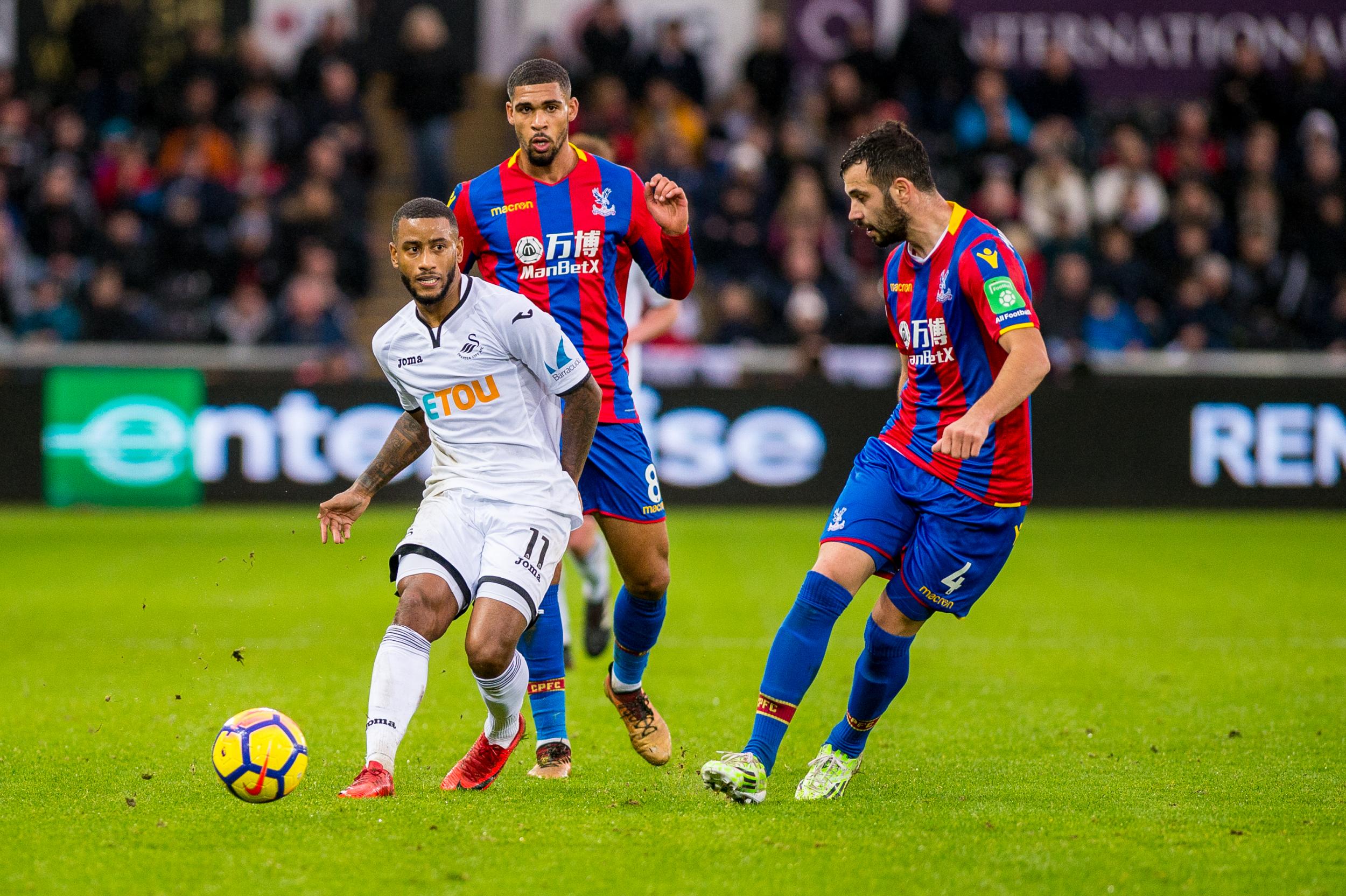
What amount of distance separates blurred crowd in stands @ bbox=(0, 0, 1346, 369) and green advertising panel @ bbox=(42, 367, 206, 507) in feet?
3.49

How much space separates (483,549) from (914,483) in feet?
4.84

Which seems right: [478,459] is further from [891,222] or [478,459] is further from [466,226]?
[891,222]

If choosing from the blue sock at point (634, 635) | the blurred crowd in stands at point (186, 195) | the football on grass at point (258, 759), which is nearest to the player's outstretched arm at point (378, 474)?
the football on grass at point (258, 759)

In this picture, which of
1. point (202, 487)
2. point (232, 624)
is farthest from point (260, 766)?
point (202, 487)

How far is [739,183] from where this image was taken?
1602 cm

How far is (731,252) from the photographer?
1588 cm

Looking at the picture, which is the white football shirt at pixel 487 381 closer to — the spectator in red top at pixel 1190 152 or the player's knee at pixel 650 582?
the player's knee at pixel 650 582

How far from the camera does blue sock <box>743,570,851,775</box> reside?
16.9 ft

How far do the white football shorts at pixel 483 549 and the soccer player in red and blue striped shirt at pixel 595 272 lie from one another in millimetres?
528

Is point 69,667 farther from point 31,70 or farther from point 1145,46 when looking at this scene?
point 1145,46

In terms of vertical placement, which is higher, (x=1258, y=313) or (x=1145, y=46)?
(x=1145, y=46)

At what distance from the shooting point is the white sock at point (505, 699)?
5.22m

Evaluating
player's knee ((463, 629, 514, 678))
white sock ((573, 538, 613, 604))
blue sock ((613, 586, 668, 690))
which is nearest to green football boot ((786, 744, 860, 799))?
blue sock ((613, 586, 668, 690))

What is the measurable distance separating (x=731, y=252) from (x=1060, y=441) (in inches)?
150
